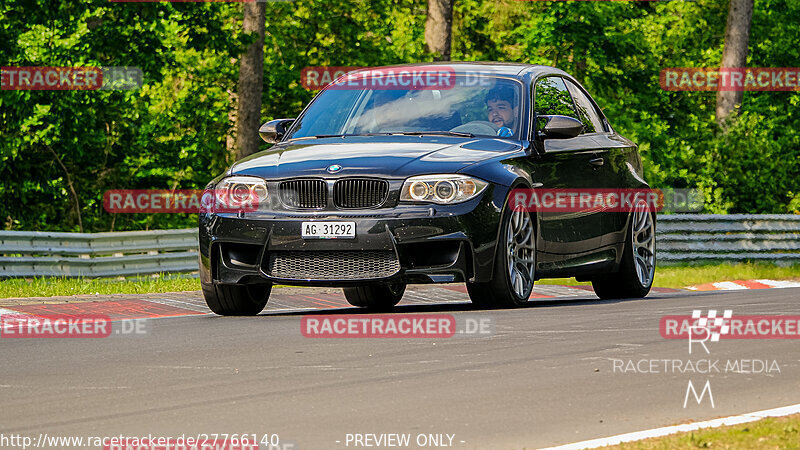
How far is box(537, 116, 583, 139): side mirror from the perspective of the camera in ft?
37.8

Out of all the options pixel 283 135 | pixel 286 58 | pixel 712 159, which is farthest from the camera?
pixel 286 58

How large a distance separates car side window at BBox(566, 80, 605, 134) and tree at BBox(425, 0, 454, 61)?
1677 cm

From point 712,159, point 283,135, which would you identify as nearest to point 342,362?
point 283,135

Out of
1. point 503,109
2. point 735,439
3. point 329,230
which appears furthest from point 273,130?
point 735,439

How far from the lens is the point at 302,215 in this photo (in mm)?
10594

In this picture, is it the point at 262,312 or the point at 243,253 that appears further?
the point at 262,312

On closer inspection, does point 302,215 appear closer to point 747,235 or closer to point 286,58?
point 747,235

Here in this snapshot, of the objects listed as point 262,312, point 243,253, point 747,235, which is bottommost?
point 747,235

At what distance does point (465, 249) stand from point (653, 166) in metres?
23.0

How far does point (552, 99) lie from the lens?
1263 cm

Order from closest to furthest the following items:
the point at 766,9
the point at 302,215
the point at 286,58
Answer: the point at 302,215 → the point at 286,58 → the point at 766,9

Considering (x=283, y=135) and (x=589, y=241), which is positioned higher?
(x=283, y=135)
